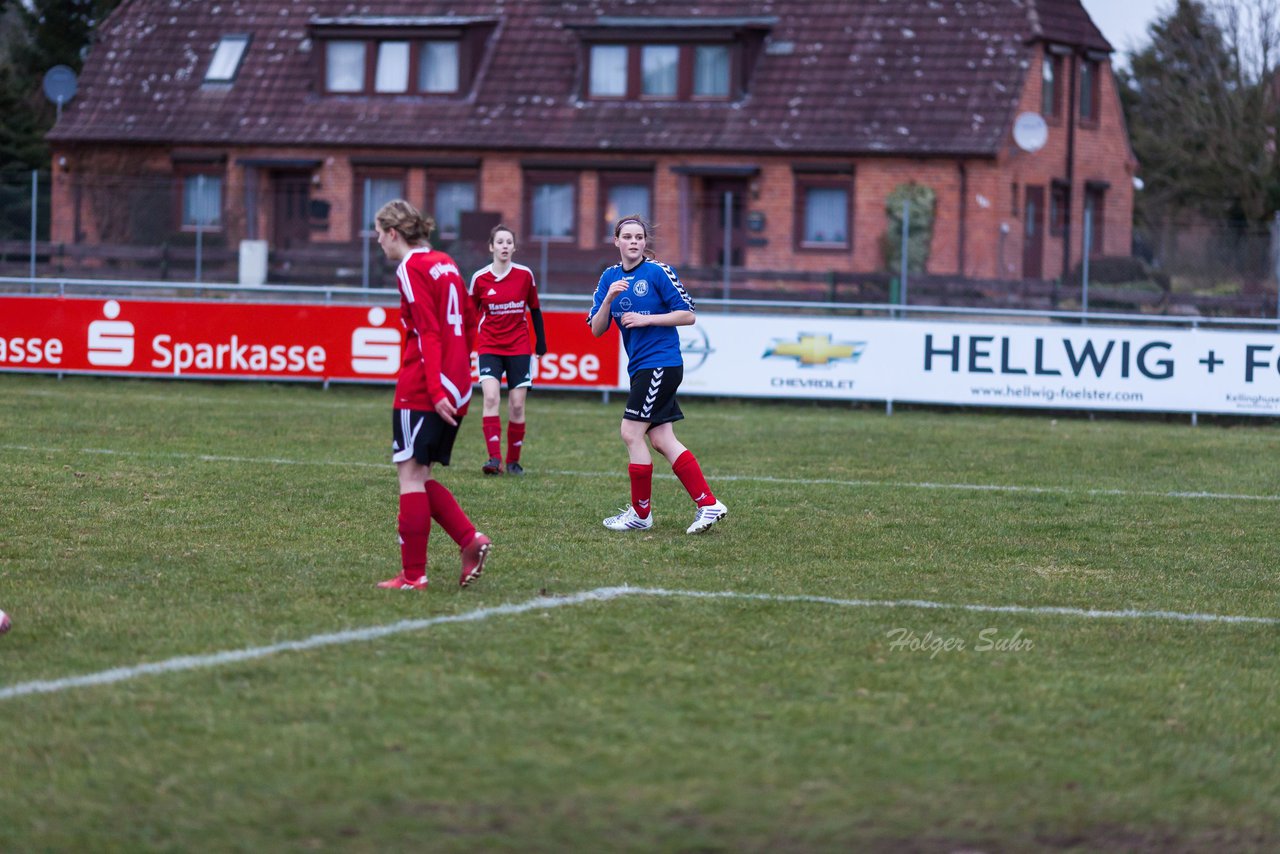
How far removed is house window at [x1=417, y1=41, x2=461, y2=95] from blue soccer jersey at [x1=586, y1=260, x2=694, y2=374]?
27.8 m

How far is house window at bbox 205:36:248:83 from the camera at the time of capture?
3784 centimetres

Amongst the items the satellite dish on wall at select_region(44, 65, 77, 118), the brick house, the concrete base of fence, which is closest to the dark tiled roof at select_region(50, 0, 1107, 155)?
the brick house

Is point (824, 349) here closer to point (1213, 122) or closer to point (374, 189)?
point (374, 189)

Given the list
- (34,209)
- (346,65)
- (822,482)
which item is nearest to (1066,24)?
(346,65)

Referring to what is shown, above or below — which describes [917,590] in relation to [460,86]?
below

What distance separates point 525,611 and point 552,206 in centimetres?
2971

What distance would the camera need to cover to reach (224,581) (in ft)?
26.3

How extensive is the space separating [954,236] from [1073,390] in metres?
15.3

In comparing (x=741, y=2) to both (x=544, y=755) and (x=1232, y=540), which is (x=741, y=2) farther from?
(x=544, y=755)

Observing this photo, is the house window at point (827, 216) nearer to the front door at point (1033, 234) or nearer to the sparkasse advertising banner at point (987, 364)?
the front door at point (1033, 234)

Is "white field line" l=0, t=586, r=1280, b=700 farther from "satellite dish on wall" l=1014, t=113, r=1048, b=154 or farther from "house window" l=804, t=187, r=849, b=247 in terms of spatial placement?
"house window" l=804, t=187, r=849, b=247

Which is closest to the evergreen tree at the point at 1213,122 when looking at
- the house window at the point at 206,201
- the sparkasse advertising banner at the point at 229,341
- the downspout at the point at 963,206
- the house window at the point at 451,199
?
the downspout at the point at 963,206

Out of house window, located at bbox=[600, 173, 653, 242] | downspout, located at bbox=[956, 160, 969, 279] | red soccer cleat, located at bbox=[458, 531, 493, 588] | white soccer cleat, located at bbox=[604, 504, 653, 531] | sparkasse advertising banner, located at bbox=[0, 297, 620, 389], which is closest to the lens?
red soccer cleat, located at bbox=[458, 531, 493, 588]

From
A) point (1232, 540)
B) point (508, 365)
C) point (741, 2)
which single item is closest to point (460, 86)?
point (741, 2)
